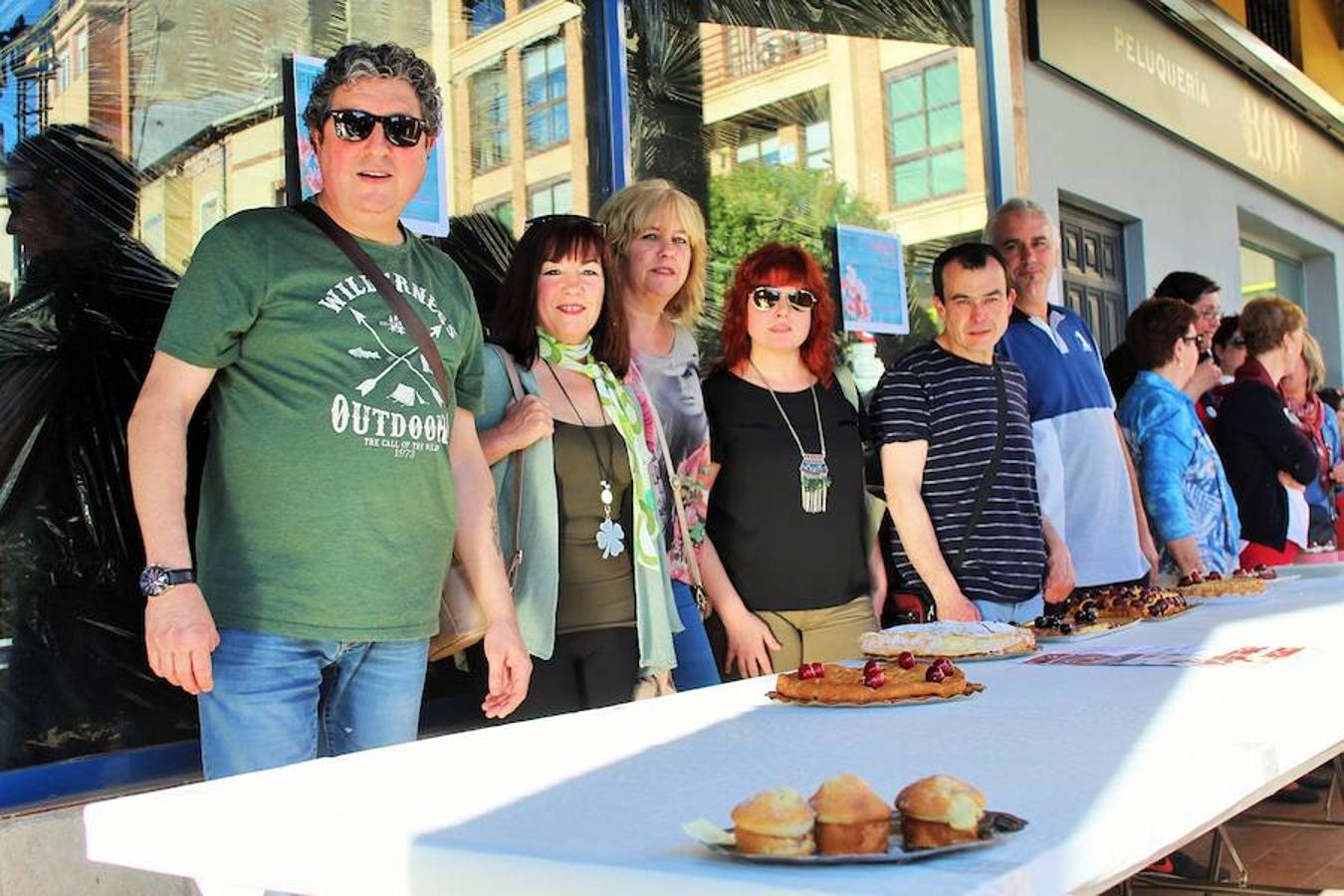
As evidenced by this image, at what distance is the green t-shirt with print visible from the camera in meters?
2.57

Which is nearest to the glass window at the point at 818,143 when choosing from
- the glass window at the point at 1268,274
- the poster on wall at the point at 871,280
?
the poster on wall at the point at 871,280

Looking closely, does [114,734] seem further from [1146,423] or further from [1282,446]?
[1282,446]

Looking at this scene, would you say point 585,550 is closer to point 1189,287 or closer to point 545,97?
point 545,97

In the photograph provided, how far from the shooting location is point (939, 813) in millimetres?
1356

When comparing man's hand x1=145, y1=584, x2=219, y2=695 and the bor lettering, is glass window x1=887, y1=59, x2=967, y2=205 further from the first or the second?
the bor lettering

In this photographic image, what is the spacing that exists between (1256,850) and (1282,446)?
170 cm

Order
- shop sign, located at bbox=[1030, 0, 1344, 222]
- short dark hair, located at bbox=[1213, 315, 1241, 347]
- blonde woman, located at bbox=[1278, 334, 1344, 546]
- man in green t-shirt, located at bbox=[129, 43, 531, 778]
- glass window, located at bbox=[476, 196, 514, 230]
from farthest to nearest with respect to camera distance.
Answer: shop sign, located at bbox=[1030, 0, 1344, 222] → short dark hair, located at bbox=[1213, 315, 1241, 347] → blonde woman, located at bbox=[1278, 334, 1344, 546] → glass window, located at bbox=[476, 196, 514, 230] → man in green t-shirt, located at bbox=[129, 43, 531, 778]

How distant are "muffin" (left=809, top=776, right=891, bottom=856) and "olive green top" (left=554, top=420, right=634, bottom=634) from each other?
1.90 metres

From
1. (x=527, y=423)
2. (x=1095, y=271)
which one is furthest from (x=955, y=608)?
(x=1095, y=271)

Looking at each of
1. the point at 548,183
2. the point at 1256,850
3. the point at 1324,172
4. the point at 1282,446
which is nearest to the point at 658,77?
the point at 548,183

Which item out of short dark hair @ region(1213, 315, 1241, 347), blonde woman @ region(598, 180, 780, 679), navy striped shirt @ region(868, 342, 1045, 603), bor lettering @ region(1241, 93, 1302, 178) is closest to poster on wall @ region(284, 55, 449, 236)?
blonde woman @ region(598, 180, 780, 679)

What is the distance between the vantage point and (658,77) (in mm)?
5328

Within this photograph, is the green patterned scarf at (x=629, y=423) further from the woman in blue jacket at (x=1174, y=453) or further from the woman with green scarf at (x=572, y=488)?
the woman in blue jacket at (x=1174, y=453)

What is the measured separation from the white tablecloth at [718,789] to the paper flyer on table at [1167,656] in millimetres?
160
